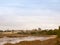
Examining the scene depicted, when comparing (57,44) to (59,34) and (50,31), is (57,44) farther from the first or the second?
(50,31)

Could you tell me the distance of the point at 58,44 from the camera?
34594 millimetres

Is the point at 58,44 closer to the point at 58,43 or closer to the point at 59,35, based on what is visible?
the point at 58,43

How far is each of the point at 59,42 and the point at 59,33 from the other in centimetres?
1108

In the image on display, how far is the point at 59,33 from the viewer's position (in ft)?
152

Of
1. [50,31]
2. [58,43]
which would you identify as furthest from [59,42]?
[50,31]

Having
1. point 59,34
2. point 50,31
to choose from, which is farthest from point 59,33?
point 50,31

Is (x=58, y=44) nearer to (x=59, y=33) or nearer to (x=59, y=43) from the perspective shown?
(x=59, y=43)

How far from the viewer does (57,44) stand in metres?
35.0

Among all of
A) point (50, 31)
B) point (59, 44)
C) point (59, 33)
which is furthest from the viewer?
point (50, 31)

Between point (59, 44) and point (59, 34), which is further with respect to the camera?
point (59, 34)

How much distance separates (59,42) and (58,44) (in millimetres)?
1007

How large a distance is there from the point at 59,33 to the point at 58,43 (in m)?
11.5

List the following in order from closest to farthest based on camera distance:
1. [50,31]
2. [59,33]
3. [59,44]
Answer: [59,44] < [59,33] < [50,31]

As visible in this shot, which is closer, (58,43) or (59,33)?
(58,43)
